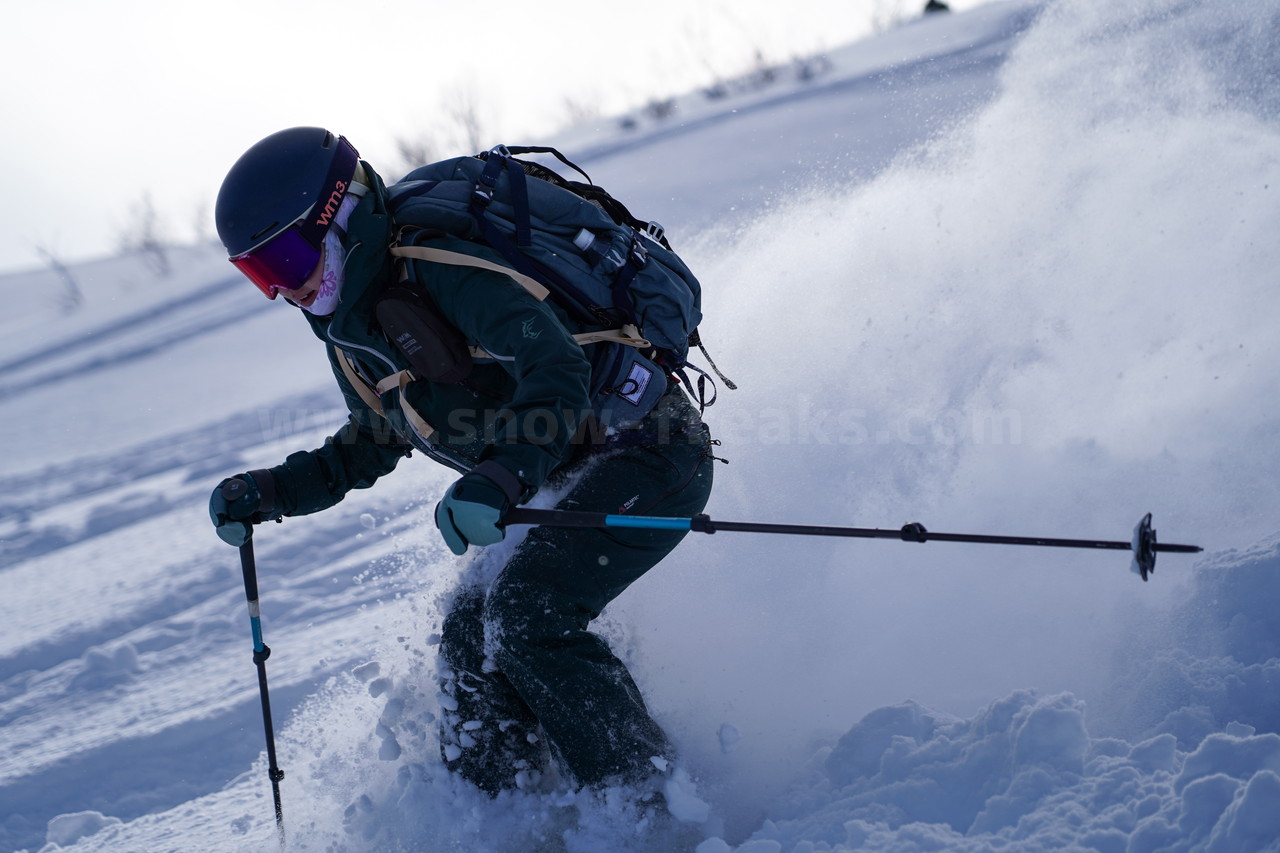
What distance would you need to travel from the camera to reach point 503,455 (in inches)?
84.8

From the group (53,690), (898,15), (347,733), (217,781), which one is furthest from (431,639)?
(898,15)

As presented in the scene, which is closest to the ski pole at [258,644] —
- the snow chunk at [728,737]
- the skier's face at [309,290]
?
the skier's face at [309,290]

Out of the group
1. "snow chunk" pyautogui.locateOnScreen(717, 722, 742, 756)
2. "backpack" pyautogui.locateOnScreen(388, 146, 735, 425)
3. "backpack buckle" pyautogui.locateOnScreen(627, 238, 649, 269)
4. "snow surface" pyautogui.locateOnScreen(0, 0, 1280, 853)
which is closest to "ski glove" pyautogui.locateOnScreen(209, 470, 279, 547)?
"snow surface" pyautogui.locateOnScreen(0, 0, 1280, 853)

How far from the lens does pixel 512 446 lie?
2152 mm

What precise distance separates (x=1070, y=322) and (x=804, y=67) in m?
10.9

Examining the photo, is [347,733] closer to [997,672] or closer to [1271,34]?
[997,672]

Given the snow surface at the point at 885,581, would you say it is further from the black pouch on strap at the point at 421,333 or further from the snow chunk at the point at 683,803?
the black pouch on strap at the point at 421,333

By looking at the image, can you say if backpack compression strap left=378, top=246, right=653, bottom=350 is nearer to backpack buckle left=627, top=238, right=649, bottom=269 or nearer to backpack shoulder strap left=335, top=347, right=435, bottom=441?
backpack shoulder strap left=335, top=347, right=435, bottom=441

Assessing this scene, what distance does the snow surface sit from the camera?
2383 millimetres

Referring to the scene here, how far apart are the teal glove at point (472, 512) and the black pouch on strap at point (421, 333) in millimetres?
338

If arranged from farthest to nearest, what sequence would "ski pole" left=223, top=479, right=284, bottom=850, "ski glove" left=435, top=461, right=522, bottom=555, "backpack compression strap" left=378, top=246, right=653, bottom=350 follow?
"ski pole" left=223, top=479, right=284, bottom=850 → "backpack compression strap" left=378, top=246, right=653, bottom=350 → "ski glove" left=435, top=461, right=522, bottom=555

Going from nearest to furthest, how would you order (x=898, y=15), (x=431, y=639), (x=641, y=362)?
(x=641, y=362), (x=431, y=639), (x=898, y=15)
